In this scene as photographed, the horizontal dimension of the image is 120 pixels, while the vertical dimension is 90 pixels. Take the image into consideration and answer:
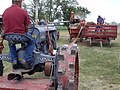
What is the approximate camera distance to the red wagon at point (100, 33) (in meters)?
16.8

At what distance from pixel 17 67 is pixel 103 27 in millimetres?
11675

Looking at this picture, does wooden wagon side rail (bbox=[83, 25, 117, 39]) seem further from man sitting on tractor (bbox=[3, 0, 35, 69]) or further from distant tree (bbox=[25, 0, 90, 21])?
distant tree (bbox=[25, 0, 90, 21])

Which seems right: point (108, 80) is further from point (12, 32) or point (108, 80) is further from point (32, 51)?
point (12, 32)

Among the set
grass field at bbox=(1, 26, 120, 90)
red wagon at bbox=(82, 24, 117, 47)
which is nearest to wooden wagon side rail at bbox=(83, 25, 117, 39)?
red wagon at bbox=(82, 24, 117, 47)

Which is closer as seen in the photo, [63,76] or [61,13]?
[63,76]

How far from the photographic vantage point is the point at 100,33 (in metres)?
17.0

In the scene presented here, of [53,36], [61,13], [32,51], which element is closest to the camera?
[32,51]

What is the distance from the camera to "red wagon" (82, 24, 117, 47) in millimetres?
16844

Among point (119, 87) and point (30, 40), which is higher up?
point (30, 40)

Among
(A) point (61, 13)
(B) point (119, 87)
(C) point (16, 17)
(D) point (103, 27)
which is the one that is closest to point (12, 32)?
(C) point (16, 17)

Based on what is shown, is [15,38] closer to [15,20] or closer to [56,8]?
[15,20]

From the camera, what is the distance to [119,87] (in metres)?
7.15

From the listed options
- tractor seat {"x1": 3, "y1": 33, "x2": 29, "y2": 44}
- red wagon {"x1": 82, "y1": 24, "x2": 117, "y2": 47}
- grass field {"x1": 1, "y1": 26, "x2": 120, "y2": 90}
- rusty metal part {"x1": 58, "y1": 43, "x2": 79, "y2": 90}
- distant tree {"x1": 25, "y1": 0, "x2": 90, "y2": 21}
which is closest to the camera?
rusty metal part {"x1": 58, "y1": 43, "x2": 79, "y2": 90}

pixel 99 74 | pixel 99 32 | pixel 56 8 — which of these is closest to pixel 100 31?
pixel 99 32
